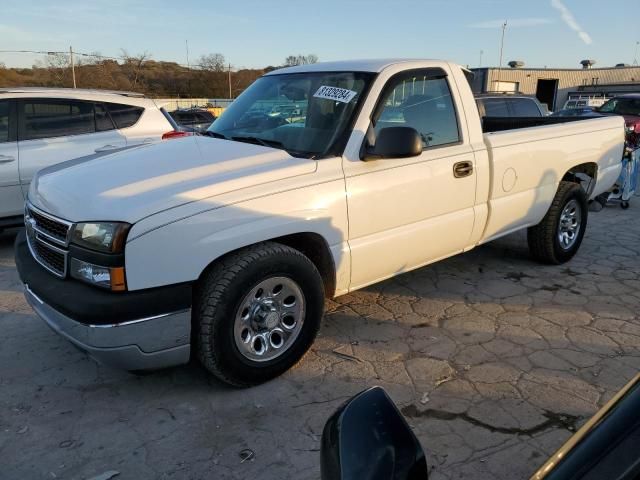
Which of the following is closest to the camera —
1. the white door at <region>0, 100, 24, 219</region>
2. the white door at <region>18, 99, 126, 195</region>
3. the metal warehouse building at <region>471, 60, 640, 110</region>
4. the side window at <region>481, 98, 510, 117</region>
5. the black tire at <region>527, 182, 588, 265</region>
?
the black tire at <region>527, 182, 588, 265</region>

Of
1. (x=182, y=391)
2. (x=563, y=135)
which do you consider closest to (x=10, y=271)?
(x=182, y=391)

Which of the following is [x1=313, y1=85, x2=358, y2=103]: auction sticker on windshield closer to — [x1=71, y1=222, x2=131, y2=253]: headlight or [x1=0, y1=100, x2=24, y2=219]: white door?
[x1=71, y1=222, x2=131, y2=253]: headlight

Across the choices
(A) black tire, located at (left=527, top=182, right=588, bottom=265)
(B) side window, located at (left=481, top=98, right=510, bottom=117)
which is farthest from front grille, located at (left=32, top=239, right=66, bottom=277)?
(B) side window, located at (left=481, top=98, right=510, bottom=117)

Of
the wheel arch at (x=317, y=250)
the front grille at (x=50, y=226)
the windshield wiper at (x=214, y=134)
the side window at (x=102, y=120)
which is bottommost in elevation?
the wheel arch at (x=317, y=250)

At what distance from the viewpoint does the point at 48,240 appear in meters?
3.00

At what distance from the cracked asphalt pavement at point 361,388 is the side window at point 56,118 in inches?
89.7

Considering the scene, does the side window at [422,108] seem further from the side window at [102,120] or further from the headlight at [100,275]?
the side window at [102,120]

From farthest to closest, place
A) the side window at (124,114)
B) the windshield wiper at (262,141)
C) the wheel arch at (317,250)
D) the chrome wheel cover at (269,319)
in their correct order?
the side window at (124,114)
the windshield wiper at (262,141)
the wheel arch at (317,250)
the chrome wheel cover at (269,319)

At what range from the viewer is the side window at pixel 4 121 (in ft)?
19.1

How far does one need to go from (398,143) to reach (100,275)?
1889mm

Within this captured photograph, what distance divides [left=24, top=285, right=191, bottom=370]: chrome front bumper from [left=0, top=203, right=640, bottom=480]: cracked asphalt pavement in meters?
0.38

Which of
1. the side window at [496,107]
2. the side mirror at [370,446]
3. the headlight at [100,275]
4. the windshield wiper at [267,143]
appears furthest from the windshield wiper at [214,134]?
the side window at [496,107]

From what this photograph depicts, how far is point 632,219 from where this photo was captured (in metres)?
7.34

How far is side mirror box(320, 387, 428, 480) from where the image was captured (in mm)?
1164
